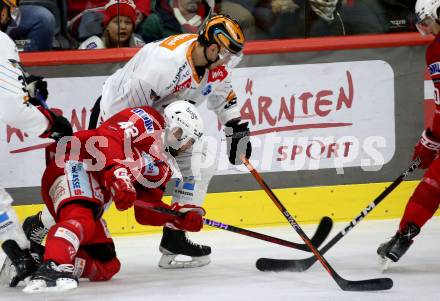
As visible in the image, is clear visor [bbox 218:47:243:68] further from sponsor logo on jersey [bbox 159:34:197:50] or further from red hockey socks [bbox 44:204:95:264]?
red hockey socks [bbox 44:204:95:264]

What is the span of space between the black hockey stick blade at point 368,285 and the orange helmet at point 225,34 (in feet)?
3.96

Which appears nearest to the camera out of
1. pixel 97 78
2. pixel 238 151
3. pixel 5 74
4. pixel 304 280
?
pixel 5 74

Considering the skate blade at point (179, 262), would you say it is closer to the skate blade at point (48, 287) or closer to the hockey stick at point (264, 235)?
the hockey stick at point (264, 235)

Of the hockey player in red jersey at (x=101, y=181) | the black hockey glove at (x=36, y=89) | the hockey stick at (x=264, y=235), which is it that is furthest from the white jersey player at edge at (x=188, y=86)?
the black hockey glove at (x=36, y=89)

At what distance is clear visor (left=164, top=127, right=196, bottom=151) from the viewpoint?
14.6 ft

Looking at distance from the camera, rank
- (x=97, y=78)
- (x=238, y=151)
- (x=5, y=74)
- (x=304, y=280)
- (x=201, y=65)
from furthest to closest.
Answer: (x=97, y=78) < (x=238, y=151) < (x=201, y=65) < (x=304, y=280) < (x=5, y=74)

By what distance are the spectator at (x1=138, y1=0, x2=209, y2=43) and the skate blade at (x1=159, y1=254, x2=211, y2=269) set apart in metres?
1.50

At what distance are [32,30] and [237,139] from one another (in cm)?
140

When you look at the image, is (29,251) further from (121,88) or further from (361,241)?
A: (361,241)

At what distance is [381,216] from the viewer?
6.07 metres

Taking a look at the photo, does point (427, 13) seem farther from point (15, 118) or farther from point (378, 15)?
point (15, 118)

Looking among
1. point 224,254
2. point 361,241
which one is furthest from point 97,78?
point 361,241

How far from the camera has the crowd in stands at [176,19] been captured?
5.77m

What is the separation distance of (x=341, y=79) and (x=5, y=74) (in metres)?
2.40
